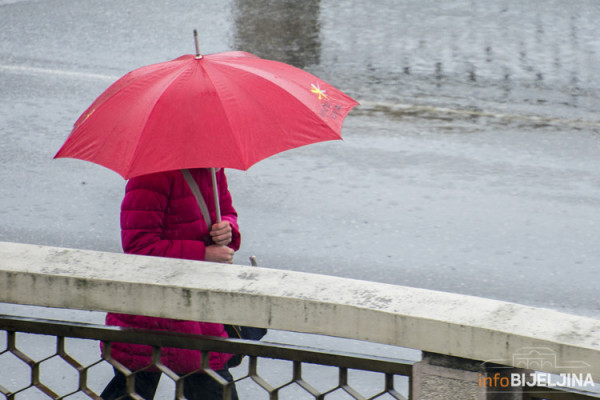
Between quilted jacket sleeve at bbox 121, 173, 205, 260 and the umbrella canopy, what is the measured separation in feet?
0.68

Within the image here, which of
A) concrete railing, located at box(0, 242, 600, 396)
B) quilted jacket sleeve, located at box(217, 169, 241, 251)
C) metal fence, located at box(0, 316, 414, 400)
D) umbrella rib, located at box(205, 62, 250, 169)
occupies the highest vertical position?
umbrella rib, located at box(205, 62, 250, 169)

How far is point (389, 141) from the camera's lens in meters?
8.09

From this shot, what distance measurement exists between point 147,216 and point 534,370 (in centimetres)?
149

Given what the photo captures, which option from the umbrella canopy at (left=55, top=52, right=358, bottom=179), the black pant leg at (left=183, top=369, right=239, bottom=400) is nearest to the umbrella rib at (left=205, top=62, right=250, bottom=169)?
the umbrella canopy at (left=55, top=52, right=358, bottom=179)

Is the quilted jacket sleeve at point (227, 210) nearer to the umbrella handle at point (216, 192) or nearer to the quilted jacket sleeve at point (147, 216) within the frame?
the umbrella handle at point (216, 192)

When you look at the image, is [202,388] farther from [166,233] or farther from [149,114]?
[149,114]

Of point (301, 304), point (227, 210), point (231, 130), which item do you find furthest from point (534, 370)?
point (227, 210)

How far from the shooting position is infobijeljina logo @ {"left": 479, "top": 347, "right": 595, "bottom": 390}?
242cm

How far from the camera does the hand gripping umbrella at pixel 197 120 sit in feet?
10.1

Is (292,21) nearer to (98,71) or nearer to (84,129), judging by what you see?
(98,71)

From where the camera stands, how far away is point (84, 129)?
3297mm

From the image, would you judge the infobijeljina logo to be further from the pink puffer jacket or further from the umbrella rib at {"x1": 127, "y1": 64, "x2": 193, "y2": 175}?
the umbrella rib at {"x1": 127, "y1": 64, "x2": 193, "y2": 175}

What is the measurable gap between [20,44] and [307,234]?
20.1ft

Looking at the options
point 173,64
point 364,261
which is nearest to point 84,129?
point 173,64
